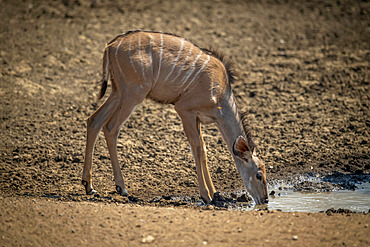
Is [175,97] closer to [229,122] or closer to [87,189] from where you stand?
[229,122]

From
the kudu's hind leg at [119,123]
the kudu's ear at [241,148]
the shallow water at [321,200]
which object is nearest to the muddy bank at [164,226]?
the shallow water at [321,200]

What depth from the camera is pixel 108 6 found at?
13.5 m

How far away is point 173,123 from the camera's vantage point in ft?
29.8

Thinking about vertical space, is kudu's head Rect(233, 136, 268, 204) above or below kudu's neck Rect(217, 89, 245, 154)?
below

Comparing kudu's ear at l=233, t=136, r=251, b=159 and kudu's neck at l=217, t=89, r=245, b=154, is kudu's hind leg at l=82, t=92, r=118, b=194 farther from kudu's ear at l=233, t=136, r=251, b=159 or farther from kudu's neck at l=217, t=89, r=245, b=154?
kudu's ear at l=233, t=136, r=251, b=159

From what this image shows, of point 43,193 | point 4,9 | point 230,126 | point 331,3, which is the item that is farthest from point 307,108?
point 4,9

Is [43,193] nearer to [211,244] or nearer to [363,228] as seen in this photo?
[211,244]

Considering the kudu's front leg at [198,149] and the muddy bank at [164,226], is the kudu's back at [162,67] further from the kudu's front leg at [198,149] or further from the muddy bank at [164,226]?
the muddy bank at [164,226]

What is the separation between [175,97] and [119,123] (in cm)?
85

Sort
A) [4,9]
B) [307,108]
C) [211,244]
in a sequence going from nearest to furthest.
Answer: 1. [211,244]
2. [307,108]
3. [4,9]

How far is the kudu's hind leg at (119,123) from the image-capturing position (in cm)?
650

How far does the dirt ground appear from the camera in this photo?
17.3ft

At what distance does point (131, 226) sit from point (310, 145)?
168 inches

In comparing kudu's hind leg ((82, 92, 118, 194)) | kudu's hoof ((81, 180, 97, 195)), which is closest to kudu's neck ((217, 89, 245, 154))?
kudu's hind leg ((82, 92, 118, 194))
